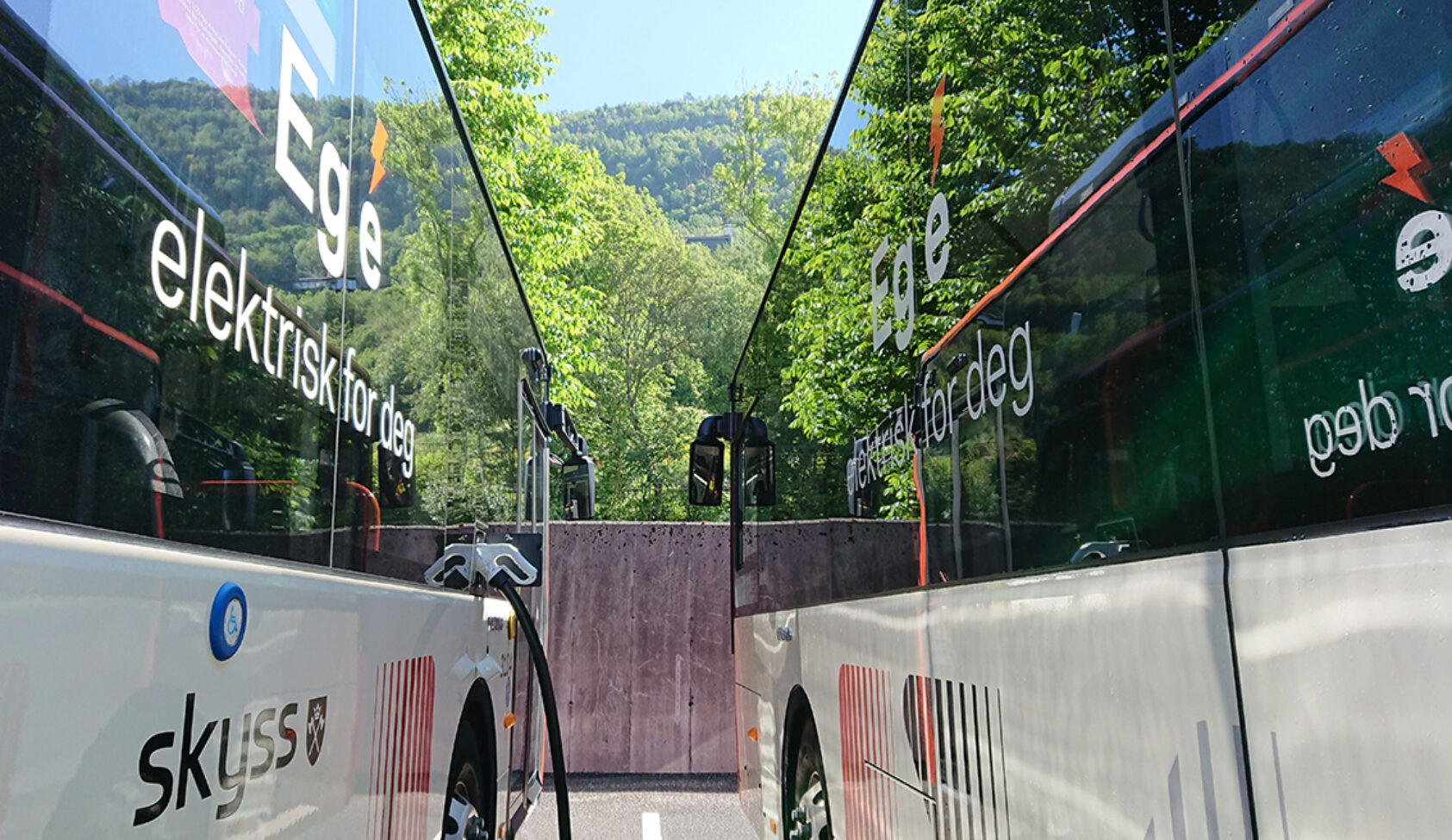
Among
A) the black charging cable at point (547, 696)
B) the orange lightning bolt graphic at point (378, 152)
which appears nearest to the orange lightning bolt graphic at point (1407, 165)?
the orange lightning bolt graphic at point (378, 152)

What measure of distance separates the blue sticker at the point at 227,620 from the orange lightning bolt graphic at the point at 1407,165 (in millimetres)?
1254

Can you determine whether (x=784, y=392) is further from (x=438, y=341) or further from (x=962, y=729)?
(x=962, y=729)

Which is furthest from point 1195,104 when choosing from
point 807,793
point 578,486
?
point 578,486

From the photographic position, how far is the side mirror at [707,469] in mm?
6973

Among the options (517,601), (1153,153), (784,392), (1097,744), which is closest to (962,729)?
(1097,744)

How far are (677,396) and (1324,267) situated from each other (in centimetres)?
3415

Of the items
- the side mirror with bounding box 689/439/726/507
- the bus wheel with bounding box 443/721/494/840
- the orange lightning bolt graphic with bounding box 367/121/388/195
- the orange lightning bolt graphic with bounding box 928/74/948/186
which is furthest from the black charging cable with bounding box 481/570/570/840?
the side mirror with bounding box 689/439/726/507

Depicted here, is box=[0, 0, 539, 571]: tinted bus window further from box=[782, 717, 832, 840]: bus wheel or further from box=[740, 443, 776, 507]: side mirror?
box=[740, 443, 776, 507]: side mirror

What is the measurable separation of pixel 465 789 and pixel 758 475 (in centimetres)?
242


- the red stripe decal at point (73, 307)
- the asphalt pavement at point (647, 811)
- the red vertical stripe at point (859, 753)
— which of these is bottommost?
the asphalt pavement at point (647, 811)

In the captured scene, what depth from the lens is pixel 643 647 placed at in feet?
34.8

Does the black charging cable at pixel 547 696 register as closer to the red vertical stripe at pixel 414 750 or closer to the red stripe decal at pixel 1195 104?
the red vertical stripe at pixel 414 750

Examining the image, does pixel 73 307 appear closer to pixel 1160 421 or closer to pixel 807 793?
pixel 1160 421

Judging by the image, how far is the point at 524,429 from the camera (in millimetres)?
4895
